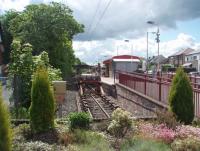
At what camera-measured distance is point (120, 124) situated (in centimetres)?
1015

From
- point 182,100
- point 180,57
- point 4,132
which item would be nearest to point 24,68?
point 182,100

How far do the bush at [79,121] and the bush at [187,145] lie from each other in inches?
93.5

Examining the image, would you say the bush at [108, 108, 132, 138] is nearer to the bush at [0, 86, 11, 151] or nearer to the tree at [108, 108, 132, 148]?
the tree at [108, 108, 132, 148]

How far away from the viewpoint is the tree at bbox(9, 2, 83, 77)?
5041 centimetres

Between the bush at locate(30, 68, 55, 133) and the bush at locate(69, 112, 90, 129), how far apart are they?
1.89ft

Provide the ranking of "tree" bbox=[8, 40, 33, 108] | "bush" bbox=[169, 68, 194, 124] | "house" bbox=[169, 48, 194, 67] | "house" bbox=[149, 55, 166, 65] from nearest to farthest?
"bush" bbox=[169, 68, 194, 124]
"tree" bbox=[8, 40, 33, 108]
"house" bbox=[149, 55, 166, 65]
"house" bbox=[169, 48, 194, 67]

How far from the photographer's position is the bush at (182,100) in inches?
483

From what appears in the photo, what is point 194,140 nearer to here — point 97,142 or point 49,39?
point 97,142

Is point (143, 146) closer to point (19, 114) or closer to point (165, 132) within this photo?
point (165, 132)

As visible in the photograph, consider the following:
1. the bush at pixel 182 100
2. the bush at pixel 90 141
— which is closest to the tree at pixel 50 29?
the bush at pixel 182 100

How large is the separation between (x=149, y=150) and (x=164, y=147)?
64 cm

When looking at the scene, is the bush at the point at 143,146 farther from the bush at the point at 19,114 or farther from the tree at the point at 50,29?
the tree at the point at 50,29

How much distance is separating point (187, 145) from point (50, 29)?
4319cm

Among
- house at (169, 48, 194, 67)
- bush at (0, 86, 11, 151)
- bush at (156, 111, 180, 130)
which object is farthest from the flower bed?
house at (169, 48, 194, 67)
